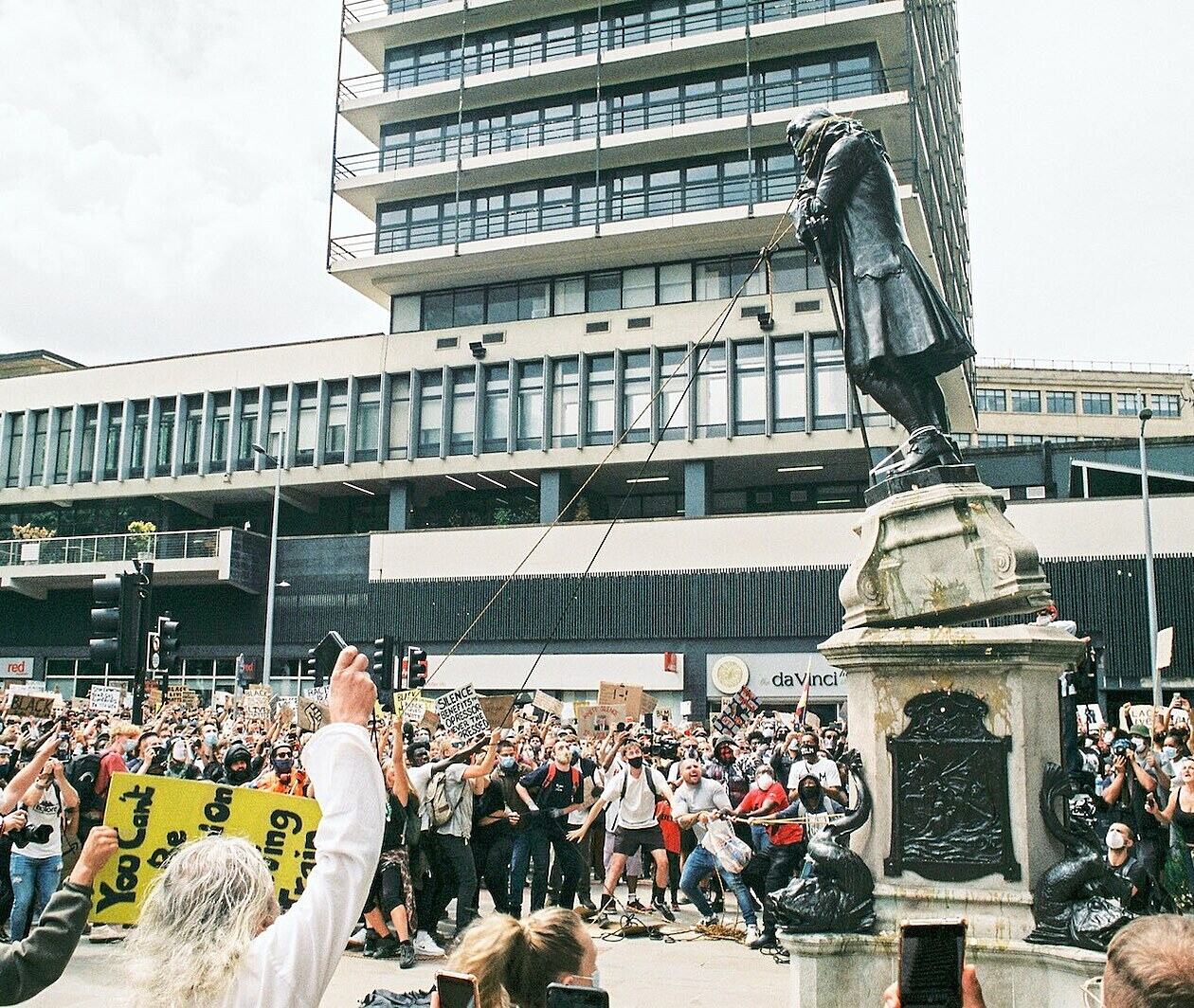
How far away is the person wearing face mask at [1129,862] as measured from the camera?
904 cm

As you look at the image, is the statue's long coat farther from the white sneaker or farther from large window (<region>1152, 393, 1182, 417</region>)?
large window (<region>1152, 393, 1182, 417</region>)

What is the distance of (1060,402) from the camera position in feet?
338

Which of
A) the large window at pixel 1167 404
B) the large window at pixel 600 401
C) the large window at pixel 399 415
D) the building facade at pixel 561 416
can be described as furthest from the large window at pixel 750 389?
the large window at pixel 1167 404

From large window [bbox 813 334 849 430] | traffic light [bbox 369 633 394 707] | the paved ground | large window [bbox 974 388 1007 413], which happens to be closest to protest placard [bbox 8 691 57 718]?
traffic light [bbox 369 633 394 707]

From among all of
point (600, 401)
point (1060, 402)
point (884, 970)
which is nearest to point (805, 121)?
point (884, 970)

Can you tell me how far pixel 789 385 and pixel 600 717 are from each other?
21.5 metres

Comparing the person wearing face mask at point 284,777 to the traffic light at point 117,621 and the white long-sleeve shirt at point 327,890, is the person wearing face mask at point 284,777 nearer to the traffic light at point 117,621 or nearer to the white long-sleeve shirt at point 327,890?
the traffic light at point 117,621

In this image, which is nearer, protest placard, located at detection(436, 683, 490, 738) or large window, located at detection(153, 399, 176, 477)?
protest placard, located at detection(436, 683, 490, 738)

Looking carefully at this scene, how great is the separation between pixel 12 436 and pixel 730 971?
52149mm

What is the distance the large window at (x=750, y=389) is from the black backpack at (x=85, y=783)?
32.2m

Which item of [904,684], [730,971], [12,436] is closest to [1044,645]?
[904,684]

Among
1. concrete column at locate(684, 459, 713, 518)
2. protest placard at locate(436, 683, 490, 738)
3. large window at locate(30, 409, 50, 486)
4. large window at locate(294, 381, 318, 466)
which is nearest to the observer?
protest placard at locate(436, 683, 490, 738)

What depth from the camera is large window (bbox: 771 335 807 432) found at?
137 feet

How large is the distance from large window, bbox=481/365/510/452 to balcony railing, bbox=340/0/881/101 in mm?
11994
